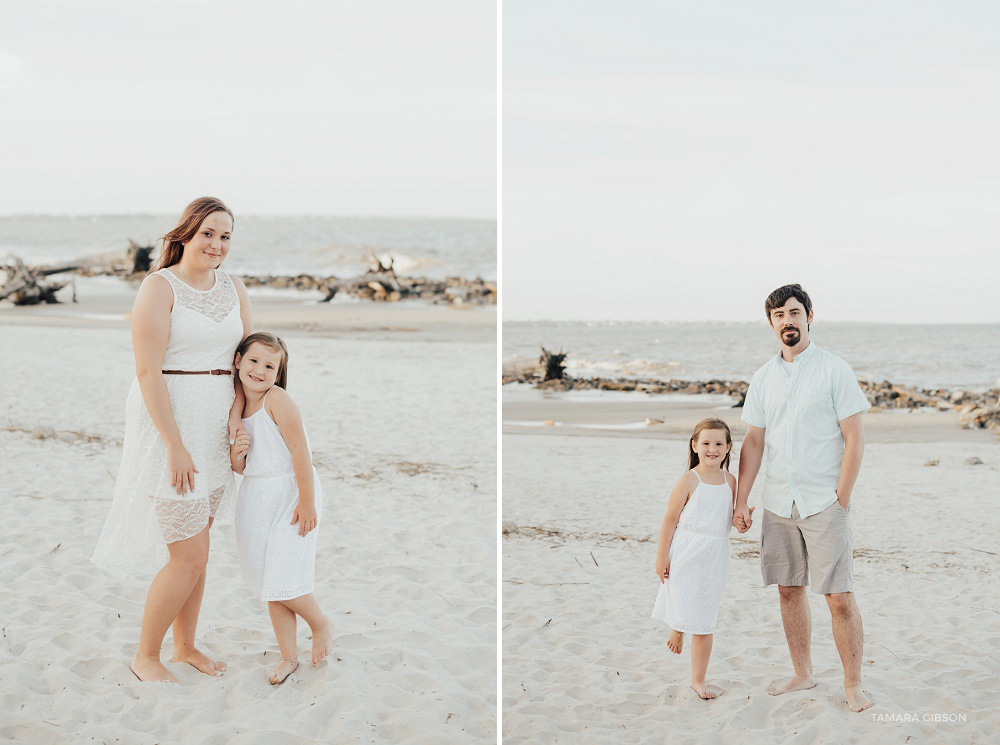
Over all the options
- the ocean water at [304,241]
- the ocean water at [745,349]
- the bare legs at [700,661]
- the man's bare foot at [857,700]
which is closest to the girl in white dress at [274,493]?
the bare legs at [700,661]

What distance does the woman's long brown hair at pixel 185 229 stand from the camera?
2674 mm

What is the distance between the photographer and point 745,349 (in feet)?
46.8

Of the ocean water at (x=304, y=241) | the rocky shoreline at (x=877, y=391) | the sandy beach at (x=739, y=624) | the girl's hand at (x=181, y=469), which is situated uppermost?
the ocean water at (x=304, y=241)

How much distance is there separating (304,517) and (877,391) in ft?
36.2

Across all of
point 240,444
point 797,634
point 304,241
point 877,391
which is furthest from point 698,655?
point 304,241

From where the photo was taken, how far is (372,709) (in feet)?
9.17

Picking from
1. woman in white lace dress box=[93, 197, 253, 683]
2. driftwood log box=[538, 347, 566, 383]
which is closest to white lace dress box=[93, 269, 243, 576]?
woman in white lace dress box=[93, 197, 253, 683]

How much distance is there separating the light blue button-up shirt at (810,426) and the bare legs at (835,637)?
279 mm

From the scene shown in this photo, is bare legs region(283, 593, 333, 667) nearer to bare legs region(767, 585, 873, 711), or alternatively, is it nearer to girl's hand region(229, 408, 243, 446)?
girl's hand region(229, 408, 243, 446)

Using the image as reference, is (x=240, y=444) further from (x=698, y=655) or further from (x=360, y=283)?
(x=360, y=283)

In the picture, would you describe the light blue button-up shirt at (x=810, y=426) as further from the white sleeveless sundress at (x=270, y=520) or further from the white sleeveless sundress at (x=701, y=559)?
the white sleeveless sundress at (x=270, y=520)

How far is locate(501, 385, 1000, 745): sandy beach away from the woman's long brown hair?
1.70 metres

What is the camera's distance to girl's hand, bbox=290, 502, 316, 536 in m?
2.80

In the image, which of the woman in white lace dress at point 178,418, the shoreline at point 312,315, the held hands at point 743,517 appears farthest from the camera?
the shoreline at point 312,315
